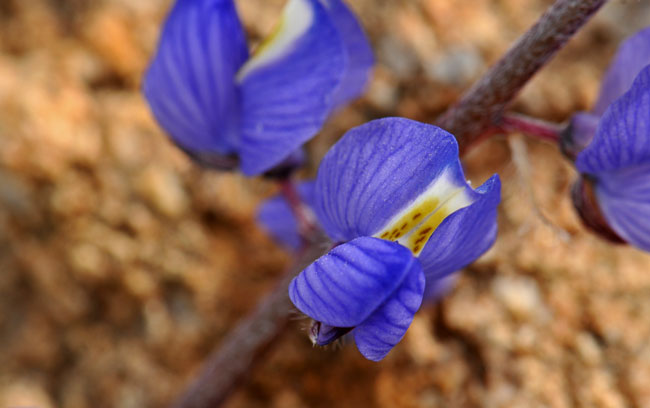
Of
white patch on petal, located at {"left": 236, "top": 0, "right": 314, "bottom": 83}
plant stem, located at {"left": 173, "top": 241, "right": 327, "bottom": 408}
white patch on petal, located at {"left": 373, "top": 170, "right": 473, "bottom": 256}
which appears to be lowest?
plant stem, located at {"left": 173, "top": 241, "right": 327, "bottom": 408}

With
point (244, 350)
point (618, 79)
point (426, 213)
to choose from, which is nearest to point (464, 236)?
point (426, 213)

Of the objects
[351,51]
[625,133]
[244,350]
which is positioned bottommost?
[244,350]

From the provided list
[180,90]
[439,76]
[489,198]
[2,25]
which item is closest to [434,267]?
[489,198]

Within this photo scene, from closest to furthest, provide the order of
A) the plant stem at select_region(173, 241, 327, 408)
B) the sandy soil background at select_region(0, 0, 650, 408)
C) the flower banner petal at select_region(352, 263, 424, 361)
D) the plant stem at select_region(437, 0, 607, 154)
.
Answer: the flower banner petal at select_region(352, 263, 424, 361) → the plant stem at select_region(437, 0, 607, 154) → the plant stem at select_region(173, 241, 327, 408) → the sandy soil background at select_region(0, 0, 650, 408)

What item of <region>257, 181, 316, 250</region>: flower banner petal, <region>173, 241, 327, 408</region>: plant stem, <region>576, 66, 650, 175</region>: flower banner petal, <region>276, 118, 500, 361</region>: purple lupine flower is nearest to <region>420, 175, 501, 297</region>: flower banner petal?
<region>276, 118, 500, 361</region>: purple lupine flower

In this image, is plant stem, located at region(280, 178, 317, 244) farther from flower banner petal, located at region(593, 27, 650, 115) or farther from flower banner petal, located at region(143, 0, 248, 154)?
flower banner petal, located at region(593, 27, 650, 115)

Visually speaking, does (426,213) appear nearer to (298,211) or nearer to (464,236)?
(464,236)

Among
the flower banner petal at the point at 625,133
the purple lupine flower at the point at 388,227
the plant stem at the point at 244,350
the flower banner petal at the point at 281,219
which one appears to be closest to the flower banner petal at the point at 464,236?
the purple lupine flower at the point at 388,227
